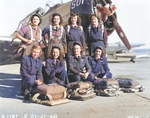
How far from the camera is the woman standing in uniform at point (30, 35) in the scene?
3031mm

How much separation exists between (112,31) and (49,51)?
3960 mm

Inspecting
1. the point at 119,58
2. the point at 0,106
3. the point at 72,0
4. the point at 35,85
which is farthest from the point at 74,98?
the point at 119,58

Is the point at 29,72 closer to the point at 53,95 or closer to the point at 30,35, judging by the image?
the point at 53,95

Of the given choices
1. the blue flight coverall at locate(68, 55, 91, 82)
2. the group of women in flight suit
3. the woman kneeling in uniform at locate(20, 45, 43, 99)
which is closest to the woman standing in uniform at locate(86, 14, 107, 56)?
the group of women in flight suit

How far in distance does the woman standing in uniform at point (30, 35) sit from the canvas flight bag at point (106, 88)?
1195 millimetres

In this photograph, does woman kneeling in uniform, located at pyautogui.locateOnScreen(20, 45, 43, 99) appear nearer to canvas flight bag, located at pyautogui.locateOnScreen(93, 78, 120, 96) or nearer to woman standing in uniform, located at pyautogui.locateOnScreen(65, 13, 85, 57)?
woman standing in uniform, located at pyautogui.locateOnScreen(65, 13, 85, 57)

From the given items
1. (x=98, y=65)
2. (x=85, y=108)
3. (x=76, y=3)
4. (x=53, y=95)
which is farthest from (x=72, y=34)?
(x=76, y=3)

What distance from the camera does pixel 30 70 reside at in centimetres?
273

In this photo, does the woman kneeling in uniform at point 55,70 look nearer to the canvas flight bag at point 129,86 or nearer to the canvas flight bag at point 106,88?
the canvas flight bag at point 106,88

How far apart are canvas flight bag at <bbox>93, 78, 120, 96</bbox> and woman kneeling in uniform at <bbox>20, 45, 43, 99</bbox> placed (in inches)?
34.8

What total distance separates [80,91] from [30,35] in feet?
4.05

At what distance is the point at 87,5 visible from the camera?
19.4 feet

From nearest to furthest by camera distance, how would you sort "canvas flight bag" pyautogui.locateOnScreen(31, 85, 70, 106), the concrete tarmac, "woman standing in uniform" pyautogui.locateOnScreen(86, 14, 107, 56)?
the concrete tarmac → "canvas flight bag" pyautogui.locateOnScreen(31, 85, 70, 106) → "woman standing in uniform" pyautogui.locateOnScreen(86, 14, 107, 56)

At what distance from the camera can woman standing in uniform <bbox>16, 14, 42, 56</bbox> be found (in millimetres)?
3031
